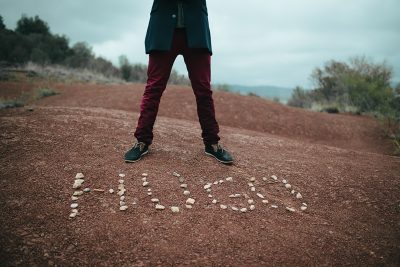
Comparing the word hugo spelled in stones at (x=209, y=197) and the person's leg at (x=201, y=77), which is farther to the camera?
the person's leg at (x=201, y=77)

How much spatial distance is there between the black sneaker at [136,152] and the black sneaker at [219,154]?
2.17 feet

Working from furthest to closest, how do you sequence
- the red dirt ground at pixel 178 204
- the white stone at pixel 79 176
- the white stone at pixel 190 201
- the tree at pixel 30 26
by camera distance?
the tree at pixel 30 26 → the white stone at pixel 79 176 → the white stone at pixel 190 201 → the red dirt ground at pixel 178 204

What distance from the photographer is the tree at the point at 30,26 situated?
2098 centimetres

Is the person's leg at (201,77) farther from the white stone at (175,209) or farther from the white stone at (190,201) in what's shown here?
the white stone at (175,209)

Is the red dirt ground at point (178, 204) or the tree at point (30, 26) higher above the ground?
the tree at point (30, 26)

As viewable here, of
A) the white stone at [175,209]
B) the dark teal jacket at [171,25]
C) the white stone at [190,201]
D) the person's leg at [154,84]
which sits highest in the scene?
the dark teal jacket at [171,25]

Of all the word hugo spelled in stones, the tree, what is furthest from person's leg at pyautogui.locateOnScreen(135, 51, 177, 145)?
the tree

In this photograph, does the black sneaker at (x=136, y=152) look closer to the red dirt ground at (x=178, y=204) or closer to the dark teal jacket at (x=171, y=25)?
the red dirt ground at (x=178, y=204)

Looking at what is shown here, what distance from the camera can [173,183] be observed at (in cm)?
269

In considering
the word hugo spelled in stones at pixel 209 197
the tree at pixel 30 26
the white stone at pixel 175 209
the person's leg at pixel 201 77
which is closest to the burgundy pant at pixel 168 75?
the person's leg at pixel 201 77

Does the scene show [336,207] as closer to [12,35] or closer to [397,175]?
[397,175]

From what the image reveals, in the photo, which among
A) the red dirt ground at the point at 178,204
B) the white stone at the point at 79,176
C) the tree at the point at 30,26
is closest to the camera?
the red dirt ground at the point at 178,204

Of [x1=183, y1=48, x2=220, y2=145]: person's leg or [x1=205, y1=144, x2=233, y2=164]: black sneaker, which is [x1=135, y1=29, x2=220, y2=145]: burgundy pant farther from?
[x1=205, y1=144, x2=233, y2=164]: black sneaker

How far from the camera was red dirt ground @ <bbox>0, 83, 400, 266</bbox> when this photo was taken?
6.48ft
